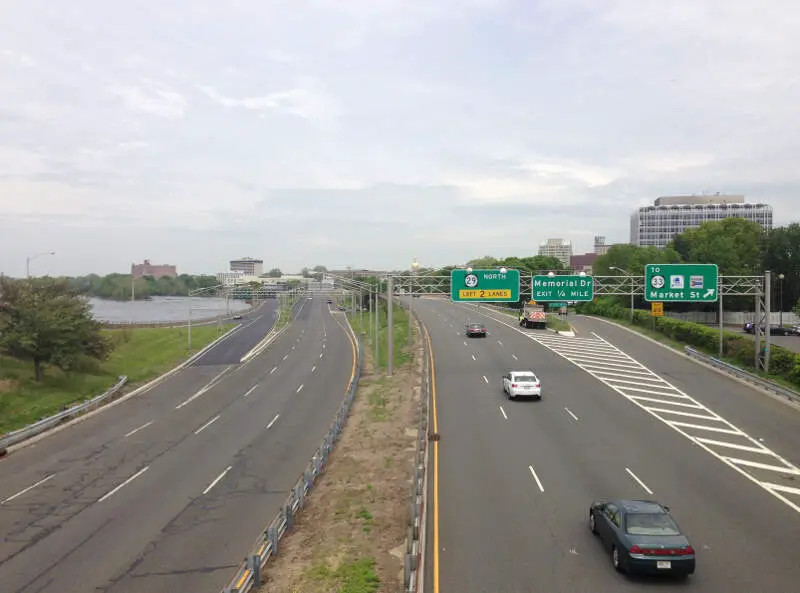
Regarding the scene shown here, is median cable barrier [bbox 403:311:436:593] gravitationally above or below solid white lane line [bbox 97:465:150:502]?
above

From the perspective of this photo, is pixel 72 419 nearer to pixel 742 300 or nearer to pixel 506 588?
pixel 506 588

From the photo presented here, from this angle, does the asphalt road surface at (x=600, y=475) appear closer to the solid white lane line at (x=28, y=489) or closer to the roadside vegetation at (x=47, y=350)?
the solid white lane line at (x=28, y=489)

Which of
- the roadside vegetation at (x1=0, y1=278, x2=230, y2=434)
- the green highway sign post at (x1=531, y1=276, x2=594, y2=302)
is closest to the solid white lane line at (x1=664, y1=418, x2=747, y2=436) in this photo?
the green highway sign post at (x1=531, y1=276, x2=594, y2=302)

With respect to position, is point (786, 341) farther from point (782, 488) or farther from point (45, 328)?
point (45, 328)

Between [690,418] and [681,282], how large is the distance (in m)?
15.7

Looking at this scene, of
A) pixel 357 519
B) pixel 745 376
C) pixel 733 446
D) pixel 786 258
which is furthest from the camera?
pixel 786 258

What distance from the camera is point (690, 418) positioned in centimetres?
2964

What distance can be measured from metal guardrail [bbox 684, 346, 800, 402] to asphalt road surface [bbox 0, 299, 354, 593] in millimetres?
23195

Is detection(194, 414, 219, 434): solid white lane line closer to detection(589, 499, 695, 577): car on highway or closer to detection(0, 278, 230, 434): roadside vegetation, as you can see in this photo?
detection(0, 278, 230, 434): roadside vegetation

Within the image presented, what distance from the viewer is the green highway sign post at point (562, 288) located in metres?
44.8

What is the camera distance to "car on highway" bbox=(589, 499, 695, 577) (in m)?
12.8

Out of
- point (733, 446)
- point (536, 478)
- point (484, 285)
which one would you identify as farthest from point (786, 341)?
point (536, 478)

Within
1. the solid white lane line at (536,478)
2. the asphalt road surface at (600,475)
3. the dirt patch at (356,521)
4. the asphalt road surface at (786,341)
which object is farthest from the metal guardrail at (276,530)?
the asphalt road surface at (786,341)

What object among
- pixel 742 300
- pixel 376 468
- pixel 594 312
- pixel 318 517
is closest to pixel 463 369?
pixel 376 468
